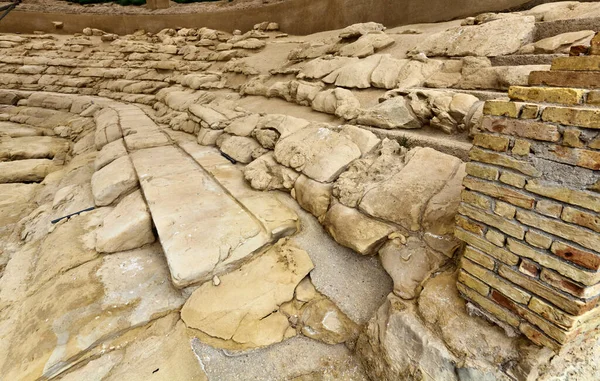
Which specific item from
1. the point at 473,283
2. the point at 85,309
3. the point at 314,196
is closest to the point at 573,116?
the point at 473,283

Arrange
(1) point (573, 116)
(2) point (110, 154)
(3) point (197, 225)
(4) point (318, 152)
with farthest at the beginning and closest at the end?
(2) point (110, 154) < (4) point (318, 152) < (3) point (197, 225) < (1) point (573, 116)

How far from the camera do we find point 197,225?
7.91 feet

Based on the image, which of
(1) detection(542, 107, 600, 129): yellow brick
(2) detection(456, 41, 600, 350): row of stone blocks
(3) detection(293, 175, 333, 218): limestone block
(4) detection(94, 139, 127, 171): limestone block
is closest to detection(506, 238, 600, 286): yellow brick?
(2) detection(456, 41, 600, 350): row of stone blocks

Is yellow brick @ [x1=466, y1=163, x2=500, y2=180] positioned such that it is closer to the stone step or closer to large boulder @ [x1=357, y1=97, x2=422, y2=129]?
large boulder @ [x1=357, y1=97, x2=422, y2=129]

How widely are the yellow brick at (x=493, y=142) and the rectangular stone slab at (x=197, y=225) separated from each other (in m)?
1.61

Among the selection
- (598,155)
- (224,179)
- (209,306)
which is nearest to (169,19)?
(224,179)

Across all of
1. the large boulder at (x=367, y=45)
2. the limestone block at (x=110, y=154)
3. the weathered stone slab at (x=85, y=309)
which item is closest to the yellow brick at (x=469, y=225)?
the weathered stone slab at (x=85, y=309)

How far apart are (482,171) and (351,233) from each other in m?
1.04

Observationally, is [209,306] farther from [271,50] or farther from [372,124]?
[271,50]

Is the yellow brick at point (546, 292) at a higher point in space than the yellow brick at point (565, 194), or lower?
lower

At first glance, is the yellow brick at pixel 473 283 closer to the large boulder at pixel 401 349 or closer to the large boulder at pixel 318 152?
the large boulder at pixel 401 349

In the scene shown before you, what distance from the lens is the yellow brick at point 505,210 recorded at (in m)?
1.25

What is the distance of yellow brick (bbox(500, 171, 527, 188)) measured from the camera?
1.21 metres

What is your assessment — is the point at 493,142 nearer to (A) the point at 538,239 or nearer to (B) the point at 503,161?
(B) the point at 503,161
